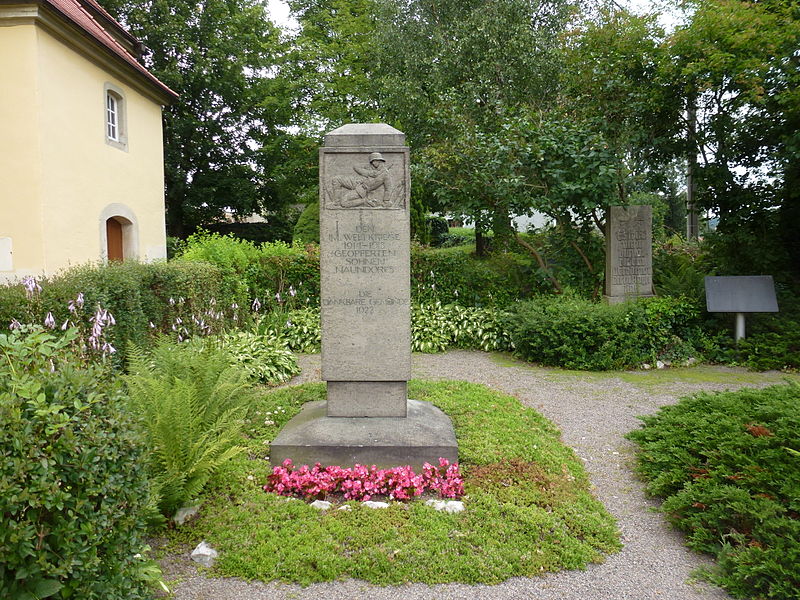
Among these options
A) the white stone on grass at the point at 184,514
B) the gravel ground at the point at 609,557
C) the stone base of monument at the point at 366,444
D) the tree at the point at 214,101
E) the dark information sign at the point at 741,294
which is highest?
the tree at the point at 214,101

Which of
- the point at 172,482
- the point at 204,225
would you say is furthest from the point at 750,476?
the point at 204,225

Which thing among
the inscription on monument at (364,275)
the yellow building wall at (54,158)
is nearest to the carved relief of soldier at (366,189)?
the inscription on monument at (364,275)

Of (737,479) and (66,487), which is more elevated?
(66,487)

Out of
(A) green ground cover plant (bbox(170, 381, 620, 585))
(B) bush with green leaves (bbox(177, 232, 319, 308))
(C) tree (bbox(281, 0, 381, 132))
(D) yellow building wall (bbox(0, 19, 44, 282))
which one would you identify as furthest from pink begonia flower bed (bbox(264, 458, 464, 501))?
(C) tree (bbox(281, 0, 381, 132))

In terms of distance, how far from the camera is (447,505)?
4020 mm

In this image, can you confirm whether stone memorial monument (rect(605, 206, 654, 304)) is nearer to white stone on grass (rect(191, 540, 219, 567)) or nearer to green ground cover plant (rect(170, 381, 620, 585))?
green ground cover plant (rect(170, 381, 620, 585))

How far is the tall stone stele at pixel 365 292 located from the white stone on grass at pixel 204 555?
1.34 meters

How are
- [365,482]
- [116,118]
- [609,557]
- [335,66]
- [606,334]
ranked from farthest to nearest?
[335,66], [116,118], [606,334], [365,482], [609,557]

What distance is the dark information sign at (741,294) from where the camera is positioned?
29.4ft

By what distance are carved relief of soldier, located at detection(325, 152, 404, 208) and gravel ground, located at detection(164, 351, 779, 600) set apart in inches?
117

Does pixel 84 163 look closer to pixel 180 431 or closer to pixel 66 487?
pixel 180 431

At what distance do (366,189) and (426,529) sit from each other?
2840 mm

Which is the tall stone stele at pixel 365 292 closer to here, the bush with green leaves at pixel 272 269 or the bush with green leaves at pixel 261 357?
the bush with green leaves at pixel 261 357

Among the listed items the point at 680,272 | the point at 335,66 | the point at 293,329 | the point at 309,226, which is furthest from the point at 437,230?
the point at 293,329
